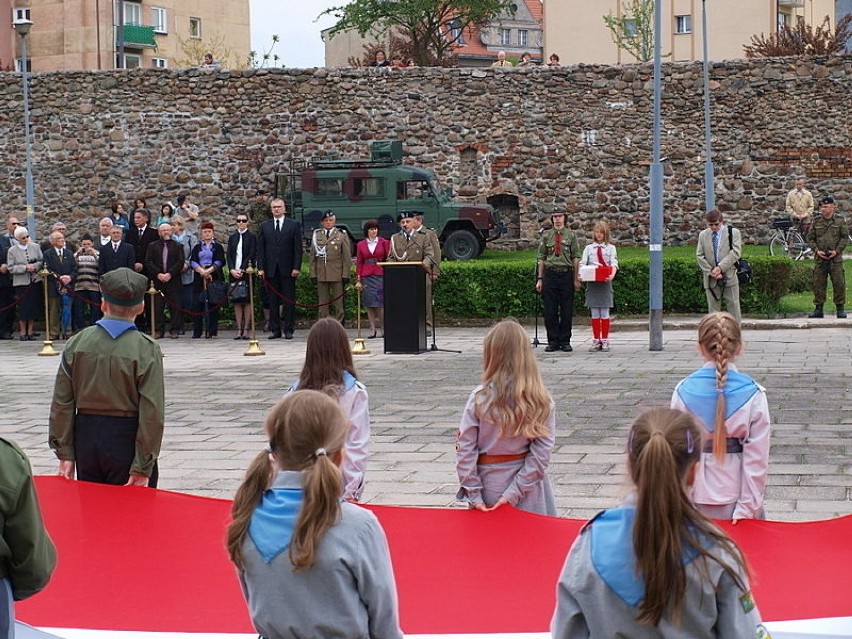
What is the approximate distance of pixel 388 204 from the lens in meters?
28.9

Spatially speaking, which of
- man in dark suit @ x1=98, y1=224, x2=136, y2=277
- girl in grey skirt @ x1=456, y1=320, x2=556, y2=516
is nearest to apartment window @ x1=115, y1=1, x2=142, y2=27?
man in dark suit @ x1=98, y1=224, x2=136, y2=277

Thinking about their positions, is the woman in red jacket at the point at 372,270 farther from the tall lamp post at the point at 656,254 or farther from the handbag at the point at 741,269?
the handbag at the point at 741,269

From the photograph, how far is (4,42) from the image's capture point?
200 feet

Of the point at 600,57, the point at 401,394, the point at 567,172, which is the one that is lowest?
the point at 401,394

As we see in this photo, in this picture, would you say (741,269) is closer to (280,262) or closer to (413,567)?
(280,262)

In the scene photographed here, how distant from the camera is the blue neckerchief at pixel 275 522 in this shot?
346 cm

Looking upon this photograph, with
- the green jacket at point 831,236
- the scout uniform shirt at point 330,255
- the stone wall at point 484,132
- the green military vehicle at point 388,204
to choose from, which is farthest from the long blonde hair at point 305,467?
the stone wall at point 484,132

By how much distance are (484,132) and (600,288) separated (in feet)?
54.5

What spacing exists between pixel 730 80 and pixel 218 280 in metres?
16.0

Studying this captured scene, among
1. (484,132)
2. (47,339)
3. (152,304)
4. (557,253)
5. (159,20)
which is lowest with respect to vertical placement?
(47,339)

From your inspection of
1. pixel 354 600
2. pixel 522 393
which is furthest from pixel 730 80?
pixel 354 600

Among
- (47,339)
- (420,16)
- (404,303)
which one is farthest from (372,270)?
(420,16)

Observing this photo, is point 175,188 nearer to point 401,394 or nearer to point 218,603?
point 401,394

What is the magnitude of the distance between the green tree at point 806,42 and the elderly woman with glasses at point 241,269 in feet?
61.7
